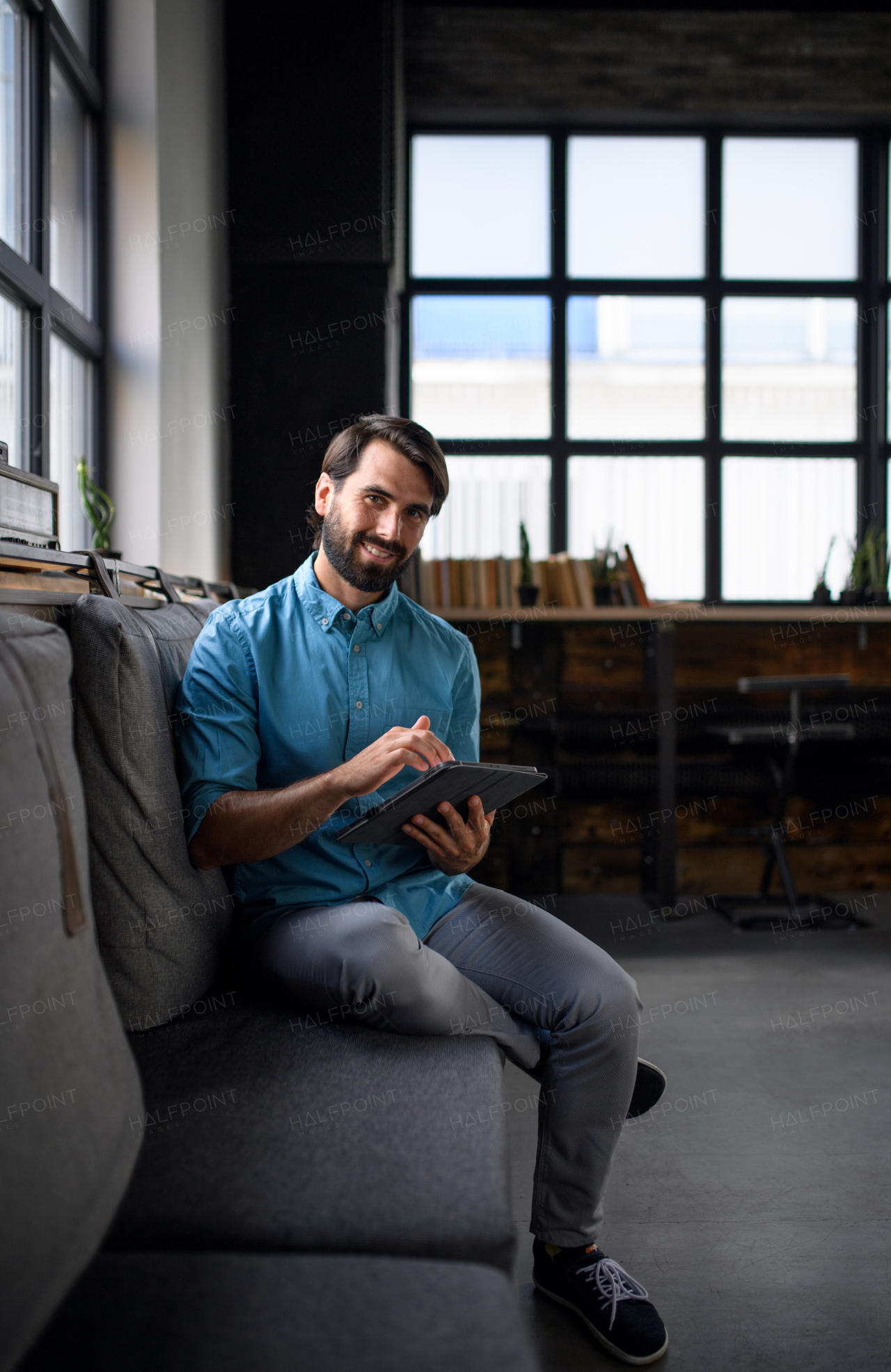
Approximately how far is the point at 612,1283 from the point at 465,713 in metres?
0.90

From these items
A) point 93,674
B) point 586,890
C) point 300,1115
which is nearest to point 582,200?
point 586,890

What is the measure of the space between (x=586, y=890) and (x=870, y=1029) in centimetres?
163

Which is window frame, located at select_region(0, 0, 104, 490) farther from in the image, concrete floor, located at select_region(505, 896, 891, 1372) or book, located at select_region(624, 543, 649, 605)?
book, located at select_region(624, 543, 649, 605)

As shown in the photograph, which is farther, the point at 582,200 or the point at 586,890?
the point at 582,200

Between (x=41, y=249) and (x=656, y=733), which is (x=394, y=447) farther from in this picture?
(x=656, y=733)

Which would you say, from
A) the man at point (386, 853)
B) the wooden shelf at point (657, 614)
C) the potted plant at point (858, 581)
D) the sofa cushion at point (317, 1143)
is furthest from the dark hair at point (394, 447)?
the potted plant at point (858, 581)

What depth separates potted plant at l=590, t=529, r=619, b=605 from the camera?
4074mm

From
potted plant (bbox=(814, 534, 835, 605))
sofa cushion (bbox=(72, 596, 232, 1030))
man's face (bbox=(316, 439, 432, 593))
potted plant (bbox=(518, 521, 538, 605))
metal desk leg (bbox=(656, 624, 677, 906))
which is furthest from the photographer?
potted plant (bbox=(814, 534, 835, 605))

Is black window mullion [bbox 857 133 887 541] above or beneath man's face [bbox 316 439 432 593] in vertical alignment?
above

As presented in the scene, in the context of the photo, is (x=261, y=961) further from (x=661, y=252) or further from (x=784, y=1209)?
(x=661, y=252)

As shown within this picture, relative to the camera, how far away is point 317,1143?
Answer: 101cm

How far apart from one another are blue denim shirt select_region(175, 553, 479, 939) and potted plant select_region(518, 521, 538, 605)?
2.38 m

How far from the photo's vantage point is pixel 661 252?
4938mm

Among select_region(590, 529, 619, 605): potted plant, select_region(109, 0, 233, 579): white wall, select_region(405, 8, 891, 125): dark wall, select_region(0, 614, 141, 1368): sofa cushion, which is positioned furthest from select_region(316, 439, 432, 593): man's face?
select_region(405, 8, 891, 125): dark wall
